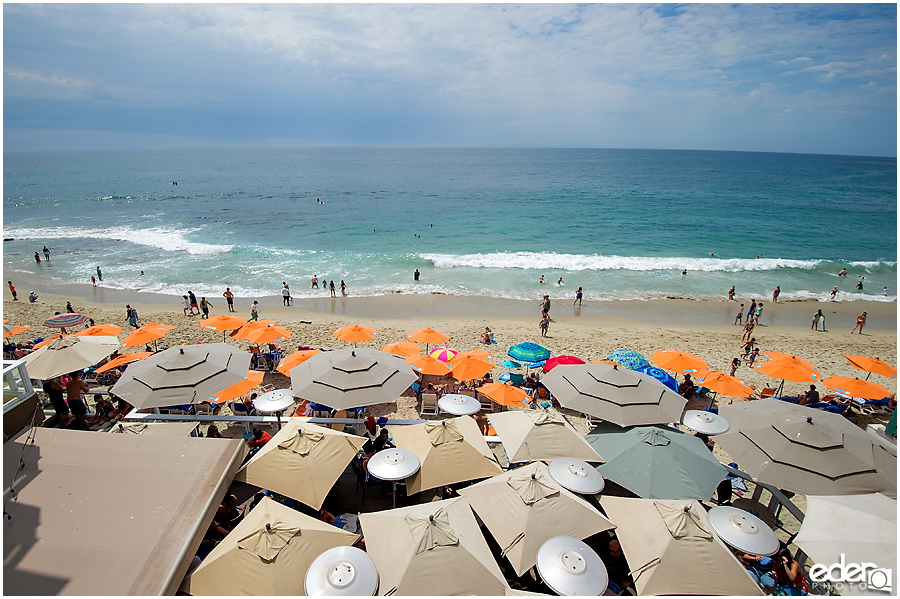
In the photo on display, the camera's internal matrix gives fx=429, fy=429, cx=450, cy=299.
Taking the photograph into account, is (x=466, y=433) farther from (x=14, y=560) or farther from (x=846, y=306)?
(x=846, y=306)

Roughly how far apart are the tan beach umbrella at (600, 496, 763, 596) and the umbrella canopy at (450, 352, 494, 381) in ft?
19.5

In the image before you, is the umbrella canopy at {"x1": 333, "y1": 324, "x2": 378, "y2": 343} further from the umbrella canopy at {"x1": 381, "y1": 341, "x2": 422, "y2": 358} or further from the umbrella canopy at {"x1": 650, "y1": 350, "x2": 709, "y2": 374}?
the umbrella canopy at {"x1": 650, "y1": 350, "x2": 709, "y2": 374}

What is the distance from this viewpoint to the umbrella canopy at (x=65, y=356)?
10.1m

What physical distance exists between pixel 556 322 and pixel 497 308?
12.2 ft

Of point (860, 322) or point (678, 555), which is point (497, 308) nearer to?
point (860, 322)

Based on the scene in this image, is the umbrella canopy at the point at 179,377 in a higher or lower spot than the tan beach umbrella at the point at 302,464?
higher

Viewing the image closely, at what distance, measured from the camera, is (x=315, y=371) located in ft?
30.4

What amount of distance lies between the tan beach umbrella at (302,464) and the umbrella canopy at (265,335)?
6783mm

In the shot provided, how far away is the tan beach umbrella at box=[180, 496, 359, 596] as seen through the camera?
4.83 m

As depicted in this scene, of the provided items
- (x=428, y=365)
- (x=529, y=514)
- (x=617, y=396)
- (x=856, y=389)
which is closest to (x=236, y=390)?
(x=428, y=365)

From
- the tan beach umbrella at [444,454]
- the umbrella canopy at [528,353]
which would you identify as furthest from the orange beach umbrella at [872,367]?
the tan beach umbrella at [444,454]

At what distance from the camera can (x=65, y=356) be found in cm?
1045

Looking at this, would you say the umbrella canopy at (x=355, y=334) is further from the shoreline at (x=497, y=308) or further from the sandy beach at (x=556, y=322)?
the shoreline at (x=497, y=308)

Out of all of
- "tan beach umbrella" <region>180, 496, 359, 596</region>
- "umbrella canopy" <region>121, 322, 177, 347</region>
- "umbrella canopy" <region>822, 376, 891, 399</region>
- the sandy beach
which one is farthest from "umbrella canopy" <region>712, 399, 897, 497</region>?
"umbrella canopy" <region>121, 322, 177, 347</region>
